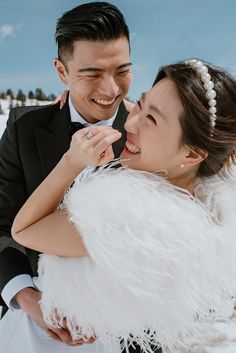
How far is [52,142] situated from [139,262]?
0.91 m

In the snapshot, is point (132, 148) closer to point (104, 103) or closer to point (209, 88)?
point (209, 88)

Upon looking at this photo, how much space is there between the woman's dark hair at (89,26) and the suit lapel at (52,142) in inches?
13.6

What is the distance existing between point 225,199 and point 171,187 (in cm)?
21

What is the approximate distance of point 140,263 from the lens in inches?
47.6

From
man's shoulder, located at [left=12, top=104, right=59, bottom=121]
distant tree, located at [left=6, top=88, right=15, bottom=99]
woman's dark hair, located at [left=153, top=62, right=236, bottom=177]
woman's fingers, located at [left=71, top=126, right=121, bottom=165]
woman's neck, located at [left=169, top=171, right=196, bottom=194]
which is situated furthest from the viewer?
distant tree, located at [left=6, top=88, right=15, bottom=99]

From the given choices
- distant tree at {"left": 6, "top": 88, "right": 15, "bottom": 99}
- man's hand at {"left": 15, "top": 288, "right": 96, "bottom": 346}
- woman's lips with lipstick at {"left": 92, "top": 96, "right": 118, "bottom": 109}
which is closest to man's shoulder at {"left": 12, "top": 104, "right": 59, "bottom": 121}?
woman's lips with lipstick at {"left": 92, "top": 96, "right": 118, "bottom": 109}

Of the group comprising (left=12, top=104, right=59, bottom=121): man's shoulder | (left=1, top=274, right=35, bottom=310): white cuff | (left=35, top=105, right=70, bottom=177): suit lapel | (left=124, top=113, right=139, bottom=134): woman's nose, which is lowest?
(left=1, top=274, right=35, bottom=310): white cuff

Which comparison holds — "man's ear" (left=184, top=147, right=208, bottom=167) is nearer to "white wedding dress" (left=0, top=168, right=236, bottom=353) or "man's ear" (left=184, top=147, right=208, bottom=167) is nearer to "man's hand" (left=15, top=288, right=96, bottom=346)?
"white wedding dress" (left=0, top=168, right=236, bottom=353)

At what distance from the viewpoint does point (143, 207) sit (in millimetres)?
1224

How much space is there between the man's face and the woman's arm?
0.78m

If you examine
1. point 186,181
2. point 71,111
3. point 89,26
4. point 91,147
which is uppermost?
point 89,26

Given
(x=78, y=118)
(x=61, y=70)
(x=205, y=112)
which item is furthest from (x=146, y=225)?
(x=61, y=70)

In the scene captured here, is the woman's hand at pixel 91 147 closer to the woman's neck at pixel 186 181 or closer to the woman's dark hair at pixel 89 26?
the woman's neck at pixel 186 181

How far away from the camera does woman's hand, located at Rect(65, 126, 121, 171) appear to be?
1194 mm
